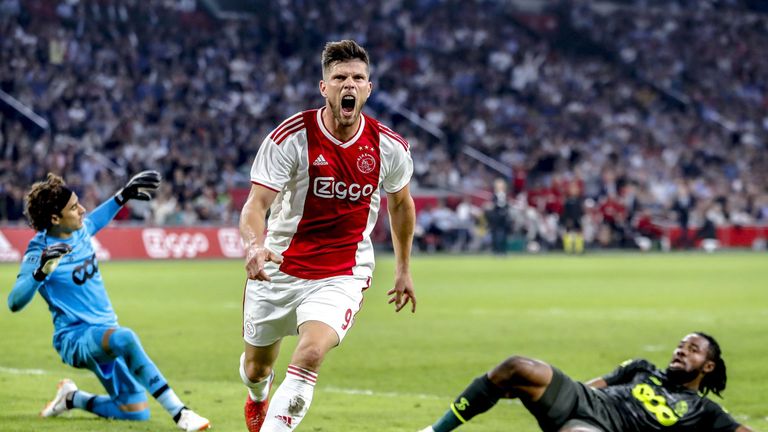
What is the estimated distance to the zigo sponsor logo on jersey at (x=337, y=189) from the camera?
6824 mm

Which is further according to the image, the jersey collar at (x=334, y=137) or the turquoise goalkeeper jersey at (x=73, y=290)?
the turquoise goalkeeper jersey at (x=73, y=290)

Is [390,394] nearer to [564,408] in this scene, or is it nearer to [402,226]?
[402,226]

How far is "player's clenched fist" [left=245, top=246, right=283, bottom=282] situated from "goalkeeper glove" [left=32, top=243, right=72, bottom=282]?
2043mm

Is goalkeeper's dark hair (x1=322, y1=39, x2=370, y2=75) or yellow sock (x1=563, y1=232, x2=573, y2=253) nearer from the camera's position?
goalkeeper's dark hair (x1=322, y1=39, x2=370, y2=75)

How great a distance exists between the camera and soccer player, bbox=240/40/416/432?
21.8 feet

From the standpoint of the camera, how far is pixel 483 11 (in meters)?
48.4

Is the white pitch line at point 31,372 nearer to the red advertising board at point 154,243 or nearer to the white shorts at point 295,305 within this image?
the white shorts at point 295,305

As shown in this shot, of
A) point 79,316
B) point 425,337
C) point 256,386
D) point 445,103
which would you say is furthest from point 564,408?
point 445,103

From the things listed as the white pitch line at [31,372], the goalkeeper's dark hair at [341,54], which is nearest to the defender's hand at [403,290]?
the goalkeeper's dark hair at [341,54]

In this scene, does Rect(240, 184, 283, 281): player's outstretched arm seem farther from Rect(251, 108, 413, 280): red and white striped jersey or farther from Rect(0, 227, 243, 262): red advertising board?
Rect(0, 227, 243, 262): red advertising board

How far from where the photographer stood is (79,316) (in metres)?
8.12

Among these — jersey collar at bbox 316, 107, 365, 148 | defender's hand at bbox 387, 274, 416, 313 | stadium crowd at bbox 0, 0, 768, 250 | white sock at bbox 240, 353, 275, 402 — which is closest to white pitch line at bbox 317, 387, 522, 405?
white sock at bbox 240, 353, 275, 402

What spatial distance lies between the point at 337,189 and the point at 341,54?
78cm

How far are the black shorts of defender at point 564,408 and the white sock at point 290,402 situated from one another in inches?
46.5
